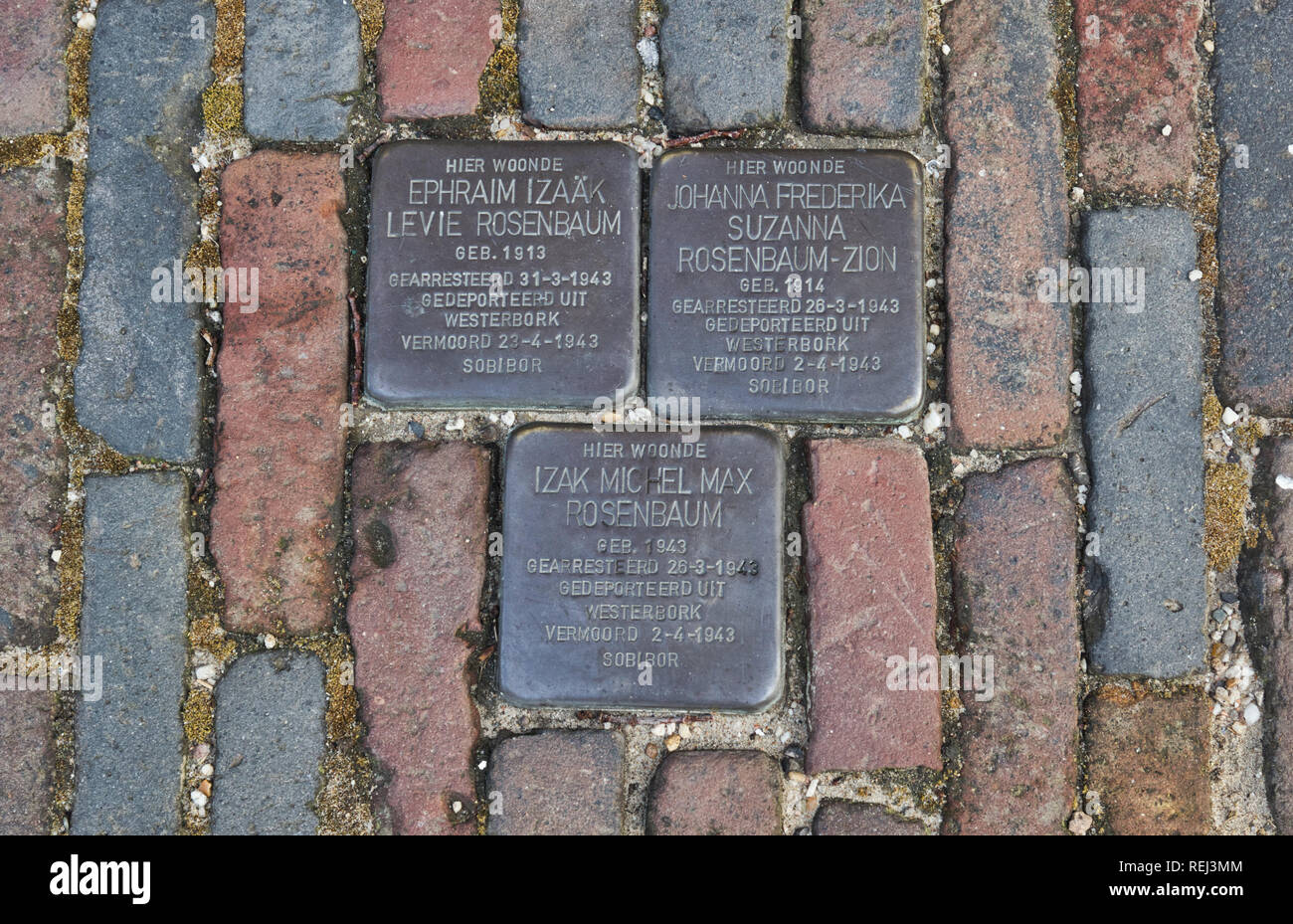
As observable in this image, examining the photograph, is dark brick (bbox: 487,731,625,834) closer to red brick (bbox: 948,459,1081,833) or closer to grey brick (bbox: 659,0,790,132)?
red brick (bbox: 948,459,1081,833)

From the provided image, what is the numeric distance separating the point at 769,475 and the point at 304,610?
1.44 metres

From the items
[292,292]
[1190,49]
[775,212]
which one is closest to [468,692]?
[292,292]

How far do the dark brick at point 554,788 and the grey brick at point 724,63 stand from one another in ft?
6.25

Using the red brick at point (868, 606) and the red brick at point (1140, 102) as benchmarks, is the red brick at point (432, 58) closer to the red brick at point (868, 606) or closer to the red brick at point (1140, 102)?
the red brick at point (868, 606)

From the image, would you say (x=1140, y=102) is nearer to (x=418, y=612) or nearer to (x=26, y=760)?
(x=418, y=612)

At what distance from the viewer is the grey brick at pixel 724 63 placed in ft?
8.59

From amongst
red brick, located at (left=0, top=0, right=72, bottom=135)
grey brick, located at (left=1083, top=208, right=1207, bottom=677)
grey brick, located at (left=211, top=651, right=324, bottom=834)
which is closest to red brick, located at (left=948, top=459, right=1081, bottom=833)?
grey brick, located at (left=1083, top=208, right=1207, bottom=677)

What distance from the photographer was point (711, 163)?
257cm

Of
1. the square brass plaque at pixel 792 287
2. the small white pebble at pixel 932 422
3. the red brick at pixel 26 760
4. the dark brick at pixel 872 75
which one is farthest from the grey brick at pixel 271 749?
the dark brick at pixel 872 75

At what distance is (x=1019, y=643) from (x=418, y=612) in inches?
69.4

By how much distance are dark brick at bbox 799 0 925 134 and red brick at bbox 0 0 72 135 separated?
Result: 90.7 inches

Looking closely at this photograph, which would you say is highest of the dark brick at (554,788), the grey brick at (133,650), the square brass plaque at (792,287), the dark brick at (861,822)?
the square brass plaque at (792,287)

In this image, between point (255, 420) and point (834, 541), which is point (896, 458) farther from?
point (255, 420)

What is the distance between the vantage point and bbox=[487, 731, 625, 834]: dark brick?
2.51 metres
